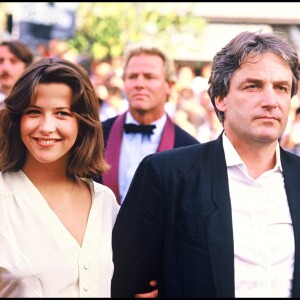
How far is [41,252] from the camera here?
3092 millimetres

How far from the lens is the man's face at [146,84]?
19.9 ft

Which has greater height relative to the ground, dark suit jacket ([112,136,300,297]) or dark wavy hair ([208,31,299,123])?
dark wavy hair ([208,31,299,123])

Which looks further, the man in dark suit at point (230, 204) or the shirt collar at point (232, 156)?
the shirt collar at point (232, 156)

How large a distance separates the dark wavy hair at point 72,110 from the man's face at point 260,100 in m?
0.69

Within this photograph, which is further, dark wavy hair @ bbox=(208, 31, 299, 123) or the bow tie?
the bow tie

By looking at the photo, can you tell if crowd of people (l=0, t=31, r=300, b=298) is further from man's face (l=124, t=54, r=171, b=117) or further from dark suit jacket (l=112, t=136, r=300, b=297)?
man's face (l=124, t=54, r=171, b=117)

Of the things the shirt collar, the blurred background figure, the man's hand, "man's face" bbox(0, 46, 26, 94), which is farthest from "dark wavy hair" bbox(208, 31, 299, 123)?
the blurred background figure

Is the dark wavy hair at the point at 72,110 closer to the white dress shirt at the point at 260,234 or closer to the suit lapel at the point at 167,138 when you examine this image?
the white dress shirt at the point at 260,234

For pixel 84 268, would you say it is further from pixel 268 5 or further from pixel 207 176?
pixel 268 5

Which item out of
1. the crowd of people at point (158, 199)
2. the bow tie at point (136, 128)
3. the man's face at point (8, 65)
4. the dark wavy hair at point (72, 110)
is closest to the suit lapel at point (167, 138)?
the bow tie at point (136, 128)

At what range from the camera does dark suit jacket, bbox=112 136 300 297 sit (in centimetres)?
317

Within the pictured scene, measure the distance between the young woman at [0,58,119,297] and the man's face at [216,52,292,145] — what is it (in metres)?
0.69

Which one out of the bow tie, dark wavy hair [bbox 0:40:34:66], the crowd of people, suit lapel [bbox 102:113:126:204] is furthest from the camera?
dark wavy hair [bbox 0:40:34:66]

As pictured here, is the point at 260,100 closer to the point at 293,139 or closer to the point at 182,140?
the point at 182,140
